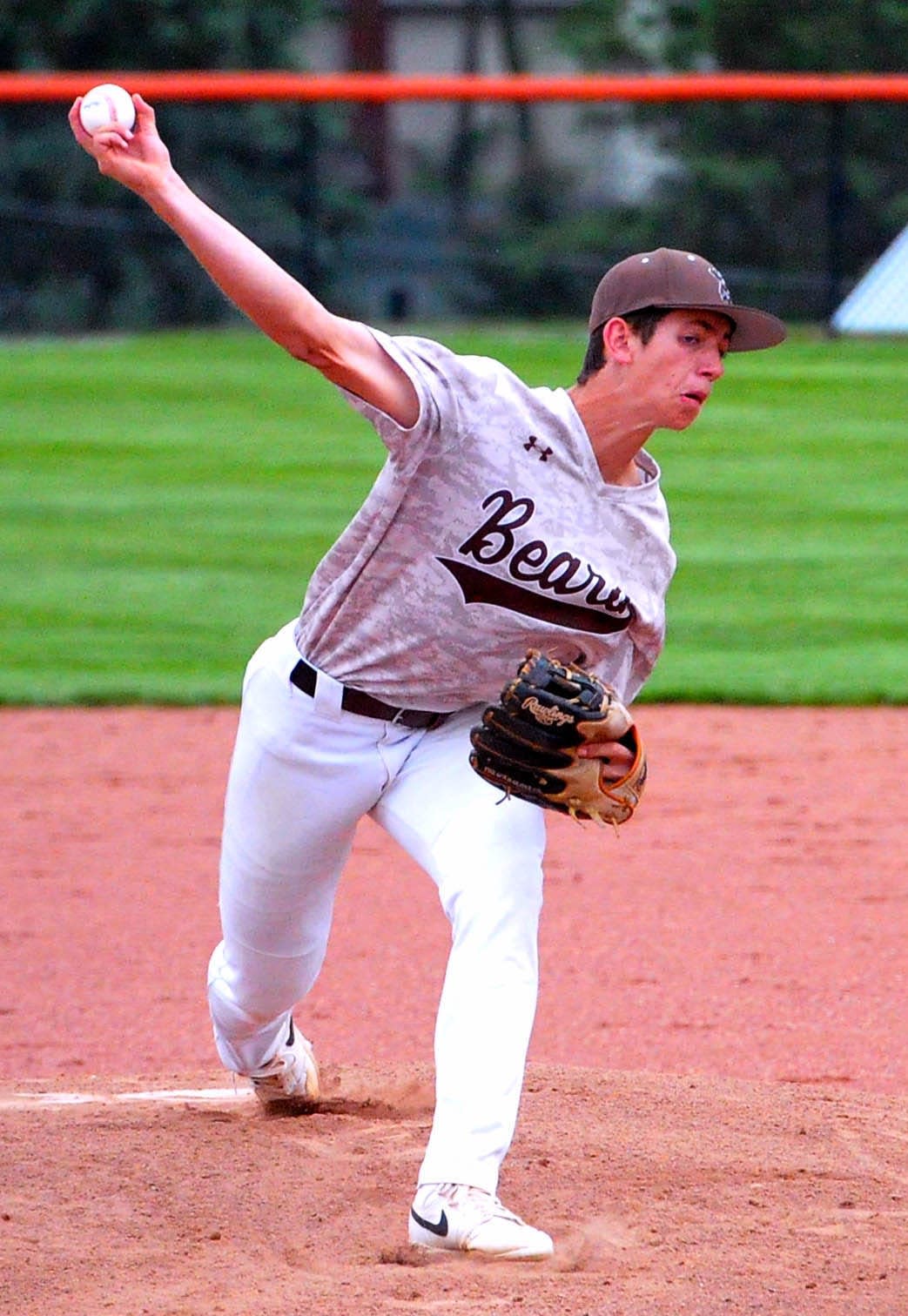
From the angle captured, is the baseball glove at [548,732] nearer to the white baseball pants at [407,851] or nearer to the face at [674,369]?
the white baseball pants at [407,851]

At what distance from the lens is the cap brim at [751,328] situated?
3.36 m

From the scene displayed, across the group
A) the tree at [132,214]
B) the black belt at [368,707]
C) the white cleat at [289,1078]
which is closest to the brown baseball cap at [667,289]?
the black belt at [368,707]

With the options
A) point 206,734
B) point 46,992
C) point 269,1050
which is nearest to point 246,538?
point 206,734

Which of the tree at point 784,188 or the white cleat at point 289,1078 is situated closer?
the white cleat at point 289,1078

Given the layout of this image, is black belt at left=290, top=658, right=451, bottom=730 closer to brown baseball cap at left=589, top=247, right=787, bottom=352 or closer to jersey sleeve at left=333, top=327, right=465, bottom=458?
jersey sleeve at left=333, top=327, right=465, bottom=458

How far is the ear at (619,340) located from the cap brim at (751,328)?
0.09 m

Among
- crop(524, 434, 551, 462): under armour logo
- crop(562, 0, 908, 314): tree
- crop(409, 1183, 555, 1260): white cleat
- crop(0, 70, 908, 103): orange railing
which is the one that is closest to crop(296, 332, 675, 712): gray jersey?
crop(524, 434, 551, 462): under armour logo

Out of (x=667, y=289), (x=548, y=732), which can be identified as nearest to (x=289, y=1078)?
(x=548, y=732)

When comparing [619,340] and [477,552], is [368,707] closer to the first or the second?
[477,552]

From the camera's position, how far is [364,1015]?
478cm

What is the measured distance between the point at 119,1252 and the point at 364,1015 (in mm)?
1547

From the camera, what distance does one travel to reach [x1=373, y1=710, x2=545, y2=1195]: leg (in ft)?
10.3

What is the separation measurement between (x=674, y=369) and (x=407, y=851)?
0.93 metres

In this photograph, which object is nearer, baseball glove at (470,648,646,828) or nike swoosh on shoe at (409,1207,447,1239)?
nike swoosh on shoe at (409,1207,447,1239)
